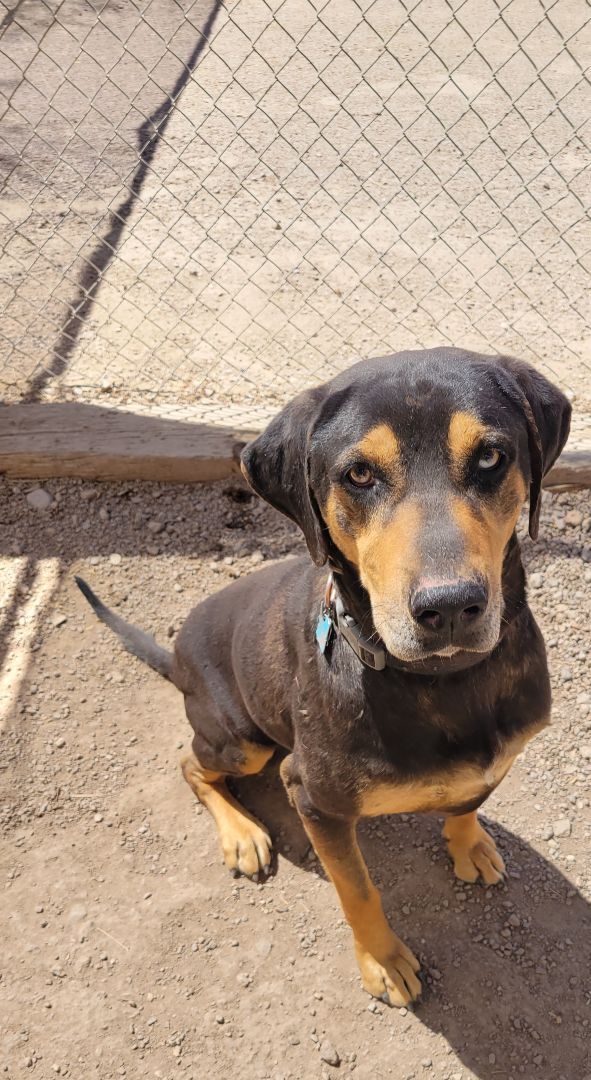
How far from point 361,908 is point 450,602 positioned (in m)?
1.46

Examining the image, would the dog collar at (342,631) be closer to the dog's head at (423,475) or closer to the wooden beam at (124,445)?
the dog's head at (423,475)

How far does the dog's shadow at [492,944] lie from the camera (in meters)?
2.93

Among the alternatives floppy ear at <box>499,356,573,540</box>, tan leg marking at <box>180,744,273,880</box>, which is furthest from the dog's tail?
floppy ear at <box>499,356,573,540</box>

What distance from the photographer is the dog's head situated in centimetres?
196

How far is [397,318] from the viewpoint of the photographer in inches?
228

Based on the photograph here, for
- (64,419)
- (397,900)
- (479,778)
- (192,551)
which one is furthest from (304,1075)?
(64,419)

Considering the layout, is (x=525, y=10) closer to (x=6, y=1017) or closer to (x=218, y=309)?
(x=218, y=309)

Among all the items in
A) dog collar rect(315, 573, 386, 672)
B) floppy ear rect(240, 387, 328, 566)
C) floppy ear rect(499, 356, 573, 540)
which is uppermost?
floppy ear rect(499, 356, 573, 540)

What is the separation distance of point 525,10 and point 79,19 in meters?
5.72

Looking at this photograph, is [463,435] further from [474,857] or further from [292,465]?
[474,857]

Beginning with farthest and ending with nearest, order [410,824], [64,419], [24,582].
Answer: [64,419]
[24,582]
[410,824]

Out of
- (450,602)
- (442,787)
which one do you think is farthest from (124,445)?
(450,602)

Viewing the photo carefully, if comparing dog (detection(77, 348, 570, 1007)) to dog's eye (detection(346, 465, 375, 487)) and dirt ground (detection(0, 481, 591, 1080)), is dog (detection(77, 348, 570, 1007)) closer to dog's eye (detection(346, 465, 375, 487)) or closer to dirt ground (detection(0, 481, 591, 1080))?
dog's eye (detection(346, 465, 375, 487))

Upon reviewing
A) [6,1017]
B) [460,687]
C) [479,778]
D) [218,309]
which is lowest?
[6,1017]
